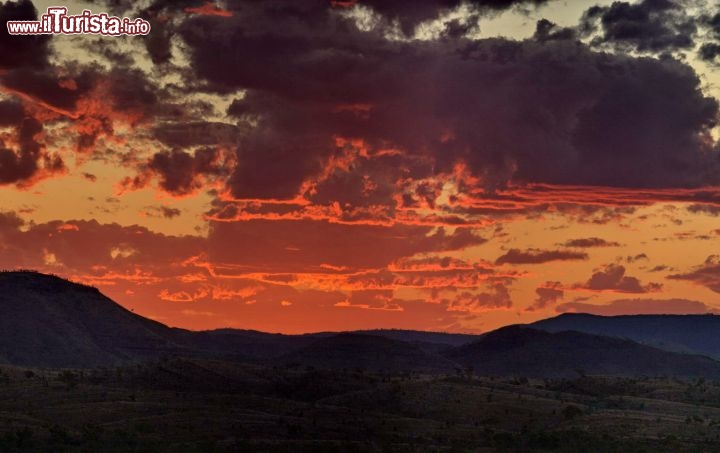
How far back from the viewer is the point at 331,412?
120 m

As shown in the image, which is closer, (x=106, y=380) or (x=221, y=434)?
(x=221, y=434)

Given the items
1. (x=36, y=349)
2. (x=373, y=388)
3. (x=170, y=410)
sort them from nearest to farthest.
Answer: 1. (x=170, y=410)
2. (x=373, y=388)
3. (x=36, y=349)

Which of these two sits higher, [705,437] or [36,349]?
[36,349]

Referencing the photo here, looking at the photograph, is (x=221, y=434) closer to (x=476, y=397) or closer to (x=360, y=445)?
(x=360, y=445)

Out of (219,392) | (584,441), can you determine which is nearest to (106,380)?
(219,392)

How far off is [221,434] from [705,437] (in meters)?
47.7

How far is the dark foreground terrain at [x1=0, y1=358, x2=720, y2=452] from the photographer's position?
98125 mm

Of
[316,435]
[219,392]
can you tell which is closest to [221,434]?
[316,435]

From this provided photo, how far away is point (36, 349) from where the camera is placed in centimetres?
18900

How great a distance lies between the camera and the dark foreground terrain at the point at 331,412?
322 ft

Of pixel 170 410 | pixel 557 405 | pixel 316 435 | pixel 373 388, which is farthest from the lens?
pixel 373 388

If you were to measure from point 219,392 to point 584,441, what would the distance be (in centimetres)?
4715

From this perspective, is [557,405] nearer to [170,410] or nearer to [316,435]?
[316,435]

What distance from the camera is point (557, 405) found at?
425ft
